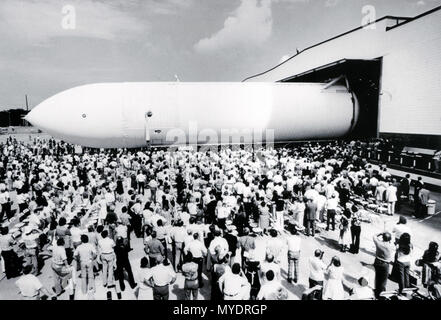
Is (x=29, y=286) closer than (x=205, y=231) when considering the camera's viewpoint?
Yes

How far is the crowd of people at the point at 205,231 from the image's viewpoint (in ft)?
20.1

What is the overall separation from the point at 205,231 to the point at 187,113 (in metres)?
3.42

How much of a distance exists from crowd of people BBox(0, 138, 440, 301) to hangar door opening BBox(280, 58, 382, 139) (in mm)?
2309

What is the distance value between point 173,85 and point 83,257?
205 inches

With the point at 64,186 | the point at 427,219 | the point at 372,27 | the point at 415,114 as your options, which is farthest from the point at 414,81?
the point at 64,186

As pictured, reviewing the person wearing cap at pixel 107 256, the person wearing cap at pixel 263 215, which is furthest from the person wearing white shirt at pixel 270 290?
the person wearing cap at pixel 263 215

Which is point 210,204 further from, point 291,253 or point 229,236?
point 291,253

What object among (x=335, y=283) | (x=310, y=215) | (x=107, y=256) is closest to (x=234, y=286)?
(x=335, y=283)

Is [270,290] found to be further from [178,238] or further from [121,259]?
[121,259]

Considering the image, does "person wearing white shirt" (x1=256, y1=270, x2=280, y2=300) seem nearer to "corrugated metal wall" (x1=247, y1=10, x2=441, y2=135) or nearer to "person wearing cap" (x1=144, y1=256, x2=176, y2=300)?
"person wearing cap" (x1=144, y1=256, x2=176, y2=300)

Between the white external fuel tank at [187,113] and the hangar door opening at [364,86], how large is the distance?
32.6 inches

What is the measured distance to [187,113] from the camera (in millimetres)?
9094

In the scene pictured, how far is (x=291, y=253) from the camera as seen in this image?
7344 millimetres

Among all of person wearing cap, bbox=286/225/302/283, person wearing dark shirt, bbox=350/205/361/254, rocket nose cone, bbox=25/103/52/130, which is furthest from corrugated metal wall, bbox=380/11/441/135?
rocket nose cone, bbox=25/103/52/130
